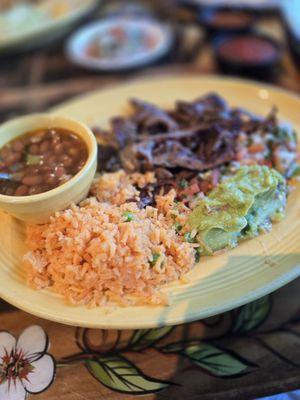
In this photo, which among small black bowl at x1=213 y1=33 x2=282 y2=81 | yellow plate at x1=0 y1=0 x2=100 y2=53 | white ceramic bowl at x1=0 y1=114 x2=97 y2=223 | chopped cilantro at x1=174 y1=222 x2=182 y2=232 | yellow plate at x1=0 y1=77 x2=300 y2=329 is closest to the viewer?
yellow plate at x1=0 y1=77 x2=300 y2=329

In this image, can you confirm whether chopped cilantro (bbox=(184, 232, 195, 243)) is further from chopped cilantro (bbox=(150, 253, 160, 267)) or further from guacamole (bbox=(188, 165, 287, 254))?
chopped cilantro (bbox=(150, 253, 160, 267))

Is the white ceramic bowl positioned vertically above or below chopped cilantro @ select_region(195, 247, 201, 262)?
above

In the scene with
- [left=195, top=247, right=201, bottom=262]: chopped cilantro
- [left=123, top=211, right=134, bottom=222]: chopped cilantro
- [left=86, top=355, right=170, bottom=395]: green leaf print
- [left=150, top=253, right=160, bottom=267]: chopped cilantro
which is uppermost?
[left=123, top=211, right=134, bottom=222]: chopped cilantro

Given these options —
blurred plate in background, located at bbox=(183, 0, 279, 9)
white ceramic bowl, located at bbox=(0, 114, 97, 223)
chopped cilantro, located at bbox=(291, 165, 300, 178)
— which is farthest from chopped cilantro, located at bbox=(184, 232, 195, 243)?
blurred plate in background, located at bbox=(183, 0, 279, 9)

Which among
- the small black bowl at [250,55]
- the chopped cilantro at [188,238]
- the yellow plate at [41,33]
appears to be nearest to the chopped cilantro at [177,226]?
the chopped cilantro at [188,238]

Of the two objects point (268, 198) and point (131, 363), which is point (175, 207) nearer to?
point (268, 198)

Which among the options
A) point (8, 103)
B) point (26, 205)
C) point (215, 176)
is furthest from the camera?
point (8, 103)

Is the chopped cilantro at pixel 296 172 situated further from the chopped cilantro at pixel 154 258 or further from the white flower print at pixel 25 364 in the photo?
the white flower print at pixel 25 364

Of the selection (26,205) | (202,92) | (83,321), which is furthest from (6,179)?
(202,92)
